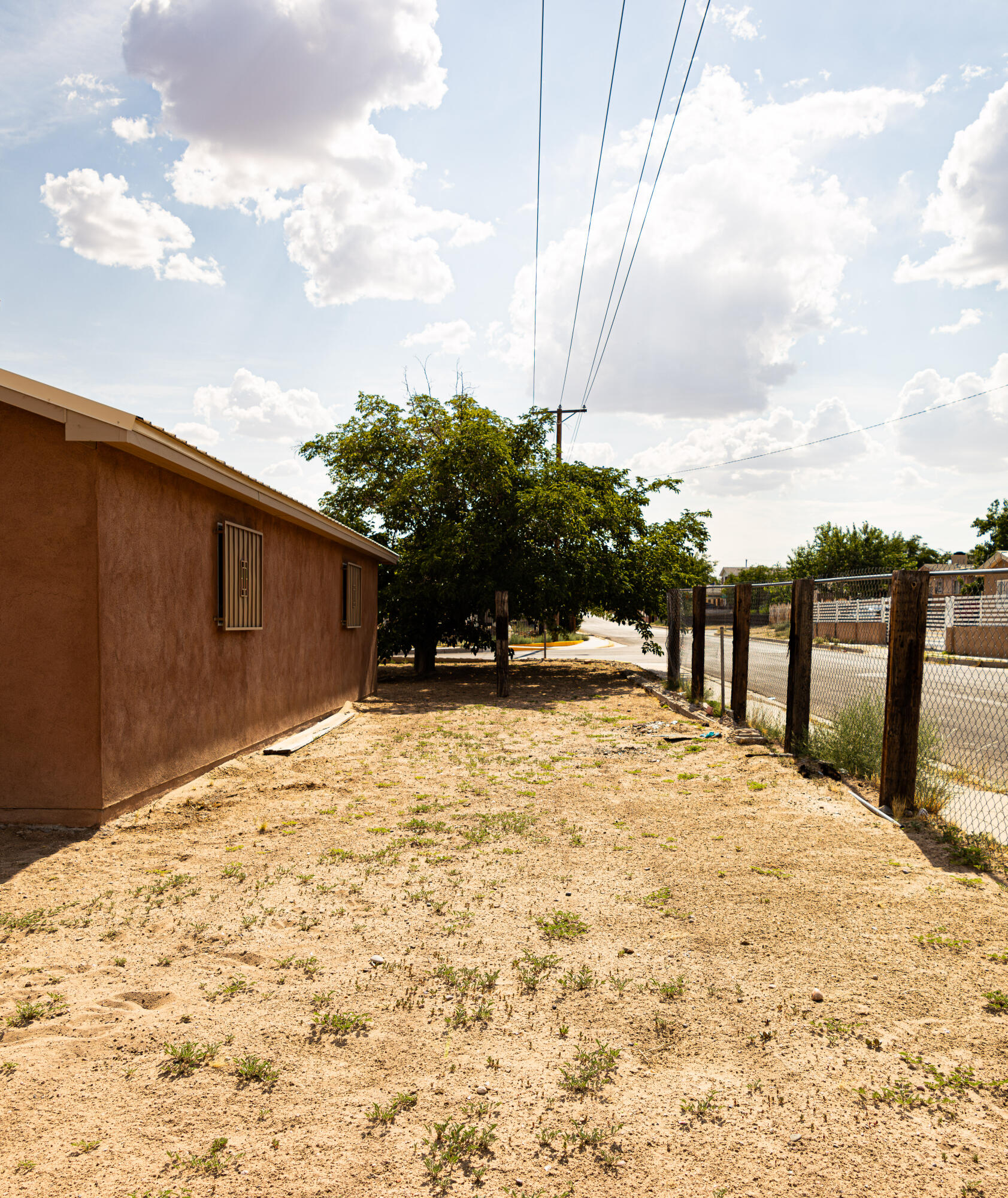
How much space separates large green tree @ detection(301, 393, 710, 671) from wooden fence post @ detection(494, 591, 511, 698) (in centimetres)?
99

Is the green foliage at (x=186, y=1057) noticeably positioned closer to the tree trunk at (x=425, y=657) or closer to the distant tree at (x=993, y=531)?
the tree trunk at (x=425, y=657)

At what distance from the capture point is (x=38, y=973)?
3447mm

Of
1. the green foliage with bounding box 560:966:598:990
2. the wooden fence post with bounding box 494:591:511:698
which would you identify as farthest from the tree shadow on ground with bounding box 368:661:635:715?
the green foliage with bounding box 560:966:598:990

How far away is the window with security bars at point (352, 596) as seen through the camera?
492 inches

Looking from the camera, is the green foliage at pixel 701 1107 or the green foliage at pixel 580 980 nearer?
the green foliage at pixel 701 1107

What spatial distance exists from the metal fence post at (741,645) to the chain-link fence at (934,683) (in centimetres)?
12

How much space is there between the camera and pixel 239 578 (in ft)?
25.6

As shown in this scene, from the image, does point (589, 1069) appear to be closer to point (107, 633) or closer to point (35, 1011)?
point (35, 1011)

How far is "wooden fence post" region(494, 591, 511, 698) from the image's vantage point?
46.3 ft

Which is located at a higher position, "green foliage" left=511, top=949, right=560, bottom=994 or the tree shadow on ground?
"green foliage" left=511, top=949, right=560, bottom=994

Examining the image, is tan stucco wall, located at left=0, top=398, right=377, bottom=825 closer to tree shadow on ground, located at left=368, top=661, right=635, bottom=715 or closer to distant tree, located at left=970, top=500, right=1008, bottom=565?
tree shadow on ground, located at left=368, top=661, right=635, bottom=715

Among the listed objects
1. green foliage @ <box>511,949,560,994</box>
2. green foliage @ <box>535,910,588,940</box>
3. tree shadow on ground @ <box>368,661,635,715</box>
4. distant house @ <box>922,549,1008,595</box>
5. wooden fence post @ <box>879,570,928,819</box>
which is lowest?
tree shadow on ground @ <box>368,661,635,715</box>

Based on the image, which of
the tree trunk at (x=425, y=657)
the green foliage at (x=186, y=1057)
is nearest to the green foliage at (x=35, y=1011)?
the green foliage at (x=186, y=1057)

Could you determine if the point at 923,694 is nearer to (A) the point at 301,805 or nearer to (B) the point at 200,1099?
(A) the point at 301,805
